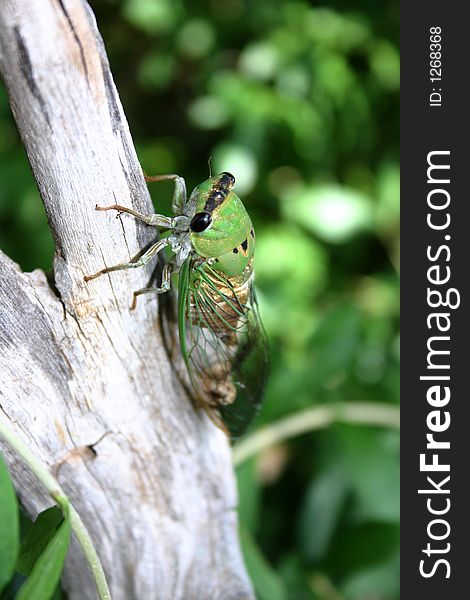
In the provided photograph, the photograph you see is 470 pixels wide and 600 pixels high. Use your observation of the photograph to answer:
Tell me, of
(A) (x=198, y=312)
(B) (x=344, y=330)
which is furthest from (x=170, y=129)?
(A) (x=198, y=312)

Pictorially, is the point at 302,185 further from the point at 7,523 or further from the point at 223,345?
the point at 7,523

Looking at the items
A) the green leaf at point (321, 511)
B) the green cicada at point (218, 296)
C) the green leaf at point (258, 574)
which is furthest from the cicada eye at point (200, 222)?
the green leaf at point (321, 511)

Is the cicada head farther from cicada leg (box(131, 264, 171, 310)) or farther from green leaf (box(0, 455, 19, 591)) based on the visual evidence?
green leaf (box(0, 455, 19, 591))

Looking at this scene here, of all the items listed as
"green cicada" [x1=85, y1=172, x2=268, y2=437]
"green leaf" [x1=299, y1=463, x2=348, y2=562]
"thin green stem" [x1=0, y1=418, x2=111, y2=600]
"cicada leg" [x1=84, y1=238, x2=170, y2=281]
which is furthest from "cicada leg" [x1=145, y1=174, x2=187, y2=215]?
"green leaf" [x1=299, y1=463, x2=348, y2=562]

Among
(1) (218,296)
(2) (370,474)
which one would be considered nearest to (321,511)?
(2) (370,474)

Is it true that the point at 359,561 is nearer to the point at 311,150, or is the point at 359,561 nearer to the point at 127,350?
the point at 127,350
